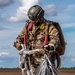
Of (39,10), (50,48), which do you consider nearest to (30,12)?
(39,10)

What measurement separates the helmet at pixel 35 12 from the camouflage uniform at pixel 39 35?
0.75 ft

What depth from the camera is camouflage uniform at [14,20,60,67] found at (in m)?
11.3

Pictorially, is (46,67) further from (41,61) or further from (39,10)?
(39,10)

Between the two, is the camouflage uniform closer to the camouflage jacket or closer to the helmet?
the camouflage jacket

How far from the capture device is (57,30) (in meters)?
11.4

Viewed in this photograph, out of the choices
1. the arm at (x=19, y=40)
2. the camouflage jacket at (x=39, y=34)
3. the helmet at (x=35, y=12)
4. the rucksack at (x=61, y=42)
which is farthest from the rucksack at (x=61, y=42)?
the arm at (x=19, y=40)

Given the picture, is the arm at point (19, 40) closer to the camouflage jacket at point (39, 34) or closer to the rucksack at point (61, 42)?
the camouflage jacket at point (39, 34)

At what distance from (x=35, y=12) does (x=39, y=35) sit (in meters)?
0.57

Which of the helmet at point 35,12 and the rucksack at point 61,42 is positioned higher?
the helmet at point 35,12

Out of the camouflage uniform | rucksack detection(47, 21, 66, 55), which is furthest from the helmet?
rucksack detection(47, 21, 66, 55)

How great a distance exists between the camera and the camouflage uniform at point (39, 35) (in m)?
11.3

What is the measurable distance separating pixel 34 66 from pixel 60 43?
81 centimetres

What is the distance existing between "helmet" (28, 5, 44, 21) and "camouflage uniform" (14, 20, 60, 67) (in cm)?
23

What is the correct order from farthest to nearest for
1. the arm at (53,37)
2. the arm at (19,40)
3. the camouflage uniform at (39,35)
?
1. the arm at (19,40)
2. the camouflage uniform at (39,35)
3. the arm at (53,37)
